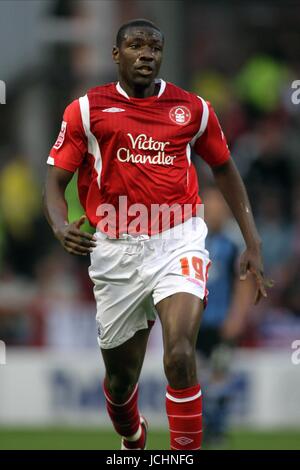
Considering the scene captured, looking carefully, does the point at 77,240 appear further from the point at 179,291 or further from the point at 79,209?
the point at 79,209

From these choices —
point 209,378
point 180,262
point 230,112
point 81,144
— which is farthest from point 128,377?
point 230,112

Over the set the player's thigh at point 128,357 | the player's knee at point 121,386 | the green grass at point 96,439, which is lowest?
the green grass at point 96,439

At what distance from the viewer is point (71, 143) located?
336 inches

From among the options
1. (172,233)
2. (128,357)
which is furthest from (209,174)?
(172,233)

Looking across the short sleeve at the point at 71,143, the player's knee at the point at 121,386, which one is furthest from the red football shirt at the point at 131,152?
the player's knee at the point at 121,386

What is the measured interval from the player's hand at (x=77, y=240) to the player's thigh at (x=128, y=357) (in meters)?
1.06

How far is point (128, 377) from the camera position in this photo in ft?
29.6

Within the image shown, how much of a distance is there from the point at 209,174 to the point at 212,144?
6694 mm

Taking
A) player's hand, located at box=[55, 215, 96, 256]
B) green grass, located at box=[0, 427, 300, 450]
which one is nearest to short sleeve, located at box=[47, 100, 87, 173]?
player's hand, located at box=[55, 215, 96, 256]

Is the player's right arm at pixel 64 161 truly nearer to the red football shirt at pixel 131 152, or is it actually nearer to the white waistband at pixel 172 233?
the red football shirt at pixel 131 152

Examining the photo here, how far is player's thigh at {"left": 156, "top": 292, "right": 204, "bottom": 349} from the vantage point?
8.11 metres

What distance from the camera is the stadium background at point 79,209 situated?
1429 centimetres

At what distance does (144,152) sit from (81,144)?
15.7 inches
